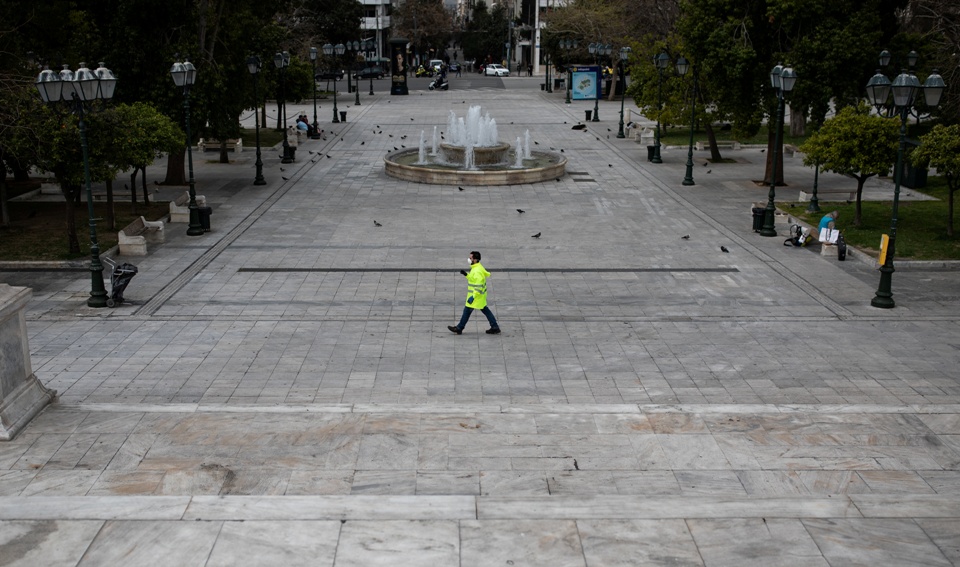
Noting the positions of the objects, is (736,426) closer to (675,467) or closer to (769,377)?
(675,467)

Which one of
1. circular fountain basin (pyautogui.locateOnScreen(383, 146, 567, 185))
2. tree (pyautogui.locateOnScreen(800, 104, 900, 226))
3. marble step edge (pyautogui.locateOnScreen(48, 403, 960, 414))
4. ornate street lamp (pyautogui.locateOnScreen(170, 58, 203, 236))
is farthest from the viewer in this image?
circular fountain basin (pyautogui.locateOnScreen(383, 146, 567, 185))

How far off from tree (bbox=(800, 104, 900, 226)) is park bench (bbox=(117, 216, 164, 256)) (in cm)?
1554

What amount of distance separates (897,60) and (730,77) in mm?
5041

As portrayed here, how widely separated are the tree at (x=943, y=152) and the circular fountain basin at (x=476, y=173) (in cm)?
1208

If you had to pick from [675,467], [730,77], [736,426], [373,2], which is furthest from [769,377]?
[373,2]

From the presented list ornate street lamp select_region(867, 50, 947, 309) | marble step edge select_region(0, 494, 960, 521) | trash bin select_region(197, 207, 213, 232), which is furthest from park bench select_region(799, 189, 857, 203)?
marble step edge select_region(0, 494, 960, 521)

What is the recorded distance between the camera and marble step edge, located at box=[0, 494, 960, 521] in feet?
28.5

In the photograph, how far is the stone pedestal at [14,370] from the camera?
10289mm

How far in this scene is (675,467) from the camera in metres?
9.96

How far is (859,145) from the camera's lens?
21875 millimetres

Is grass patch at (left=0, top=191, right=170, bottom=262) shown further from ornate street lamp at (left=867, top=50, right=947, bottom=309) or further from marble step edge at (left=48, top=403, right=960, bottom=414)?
ornate street lamp at (left=867, top=50, right=947, bottom=309)

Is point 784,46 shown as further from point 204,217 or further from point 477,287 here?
point 204,217

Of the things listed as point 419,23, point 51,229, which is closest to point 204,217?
point 51,229

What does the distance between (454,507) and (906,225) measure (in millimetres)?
18375
